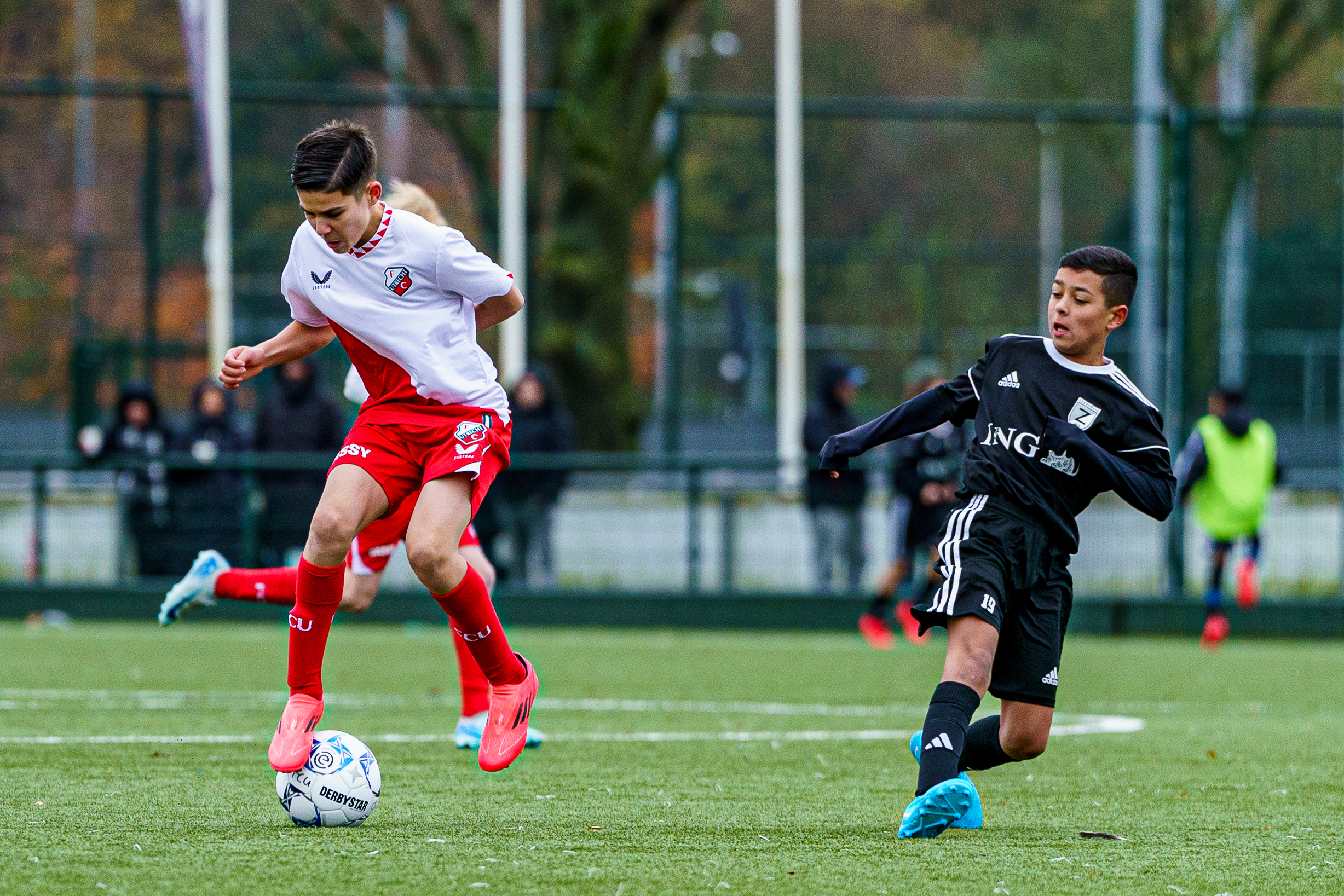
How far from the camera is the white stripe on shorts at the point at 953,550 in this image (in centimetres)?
493

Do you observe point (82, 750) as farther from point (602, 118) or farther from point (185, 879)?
point (602, 118)

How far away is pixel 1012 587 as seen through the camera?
16.4 feet

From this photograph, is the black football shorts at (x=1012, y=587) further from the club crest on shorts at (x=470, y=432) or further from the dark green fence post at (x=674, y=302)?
the dark green fence post at (x=674, y=302)

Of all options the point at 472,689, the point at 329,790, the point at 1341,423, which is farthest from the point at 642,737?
the point at 1341,423

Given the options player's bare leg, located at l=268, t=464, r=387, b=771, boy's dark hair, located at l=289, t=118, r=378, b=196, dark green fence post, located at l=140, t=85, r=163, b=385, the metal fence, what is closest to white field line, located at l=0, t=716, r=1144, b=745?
player's bare leg, located at l=268, t=464, r=387, b=771

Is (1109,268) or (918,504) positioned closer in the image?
(1109,268)

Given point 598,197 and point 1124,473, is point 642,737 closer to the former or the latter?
point 1124,473

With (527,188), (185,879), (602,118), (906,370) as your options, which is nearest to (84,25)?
(527,188)

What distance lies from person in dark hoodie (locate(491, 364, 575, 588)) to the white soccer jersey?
26.7ft

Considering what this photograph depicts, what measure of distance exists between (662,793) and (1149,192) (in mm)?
16179

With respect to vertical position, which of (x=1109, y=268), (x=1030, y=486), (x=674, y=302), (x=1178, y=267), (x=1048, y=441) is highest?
(x=1178, y=267)

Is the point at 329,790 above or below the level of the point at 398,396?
below

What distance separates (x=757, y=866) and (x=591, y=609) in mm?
9871

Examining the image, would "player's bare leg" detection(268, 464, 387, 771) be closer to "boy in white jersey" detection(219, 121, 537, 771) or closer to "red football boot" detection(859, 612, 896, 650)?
"boy in white jersey" detection(219, 121, 537, 771)
